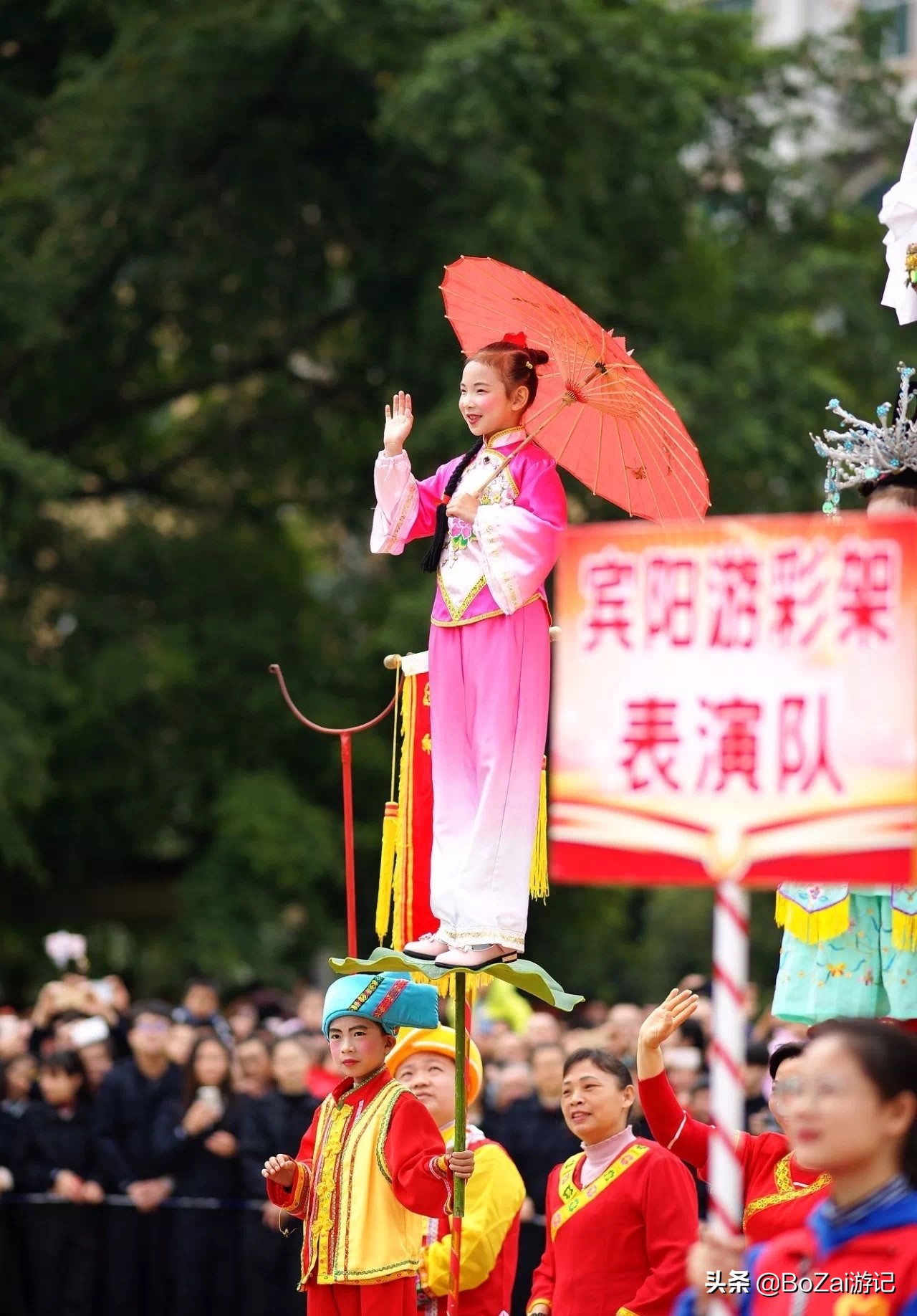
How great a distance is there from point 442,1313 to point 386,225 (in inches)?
526

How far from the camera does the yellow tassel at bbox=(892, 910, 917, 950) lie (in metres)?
6.09

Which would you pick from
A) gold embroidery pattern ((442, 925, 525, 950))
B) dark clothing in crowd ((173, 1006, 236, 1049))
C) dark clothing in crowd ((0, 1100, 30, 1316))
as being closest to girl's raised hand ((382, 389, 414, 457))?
gold embroidery pattern ((442, 925, 525, 950))

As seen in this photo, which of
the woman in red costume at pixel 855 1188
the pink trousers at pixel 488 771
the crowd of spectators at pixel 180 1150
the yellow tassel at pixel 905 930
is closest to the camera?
the woman in red costume at pixel 855 1188

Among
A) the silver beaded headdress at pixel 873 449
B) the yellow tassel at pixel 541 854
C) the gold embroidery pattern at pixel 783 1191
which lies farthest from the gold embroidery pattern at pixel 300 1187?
the silver beaded headdress at pixel 873 449

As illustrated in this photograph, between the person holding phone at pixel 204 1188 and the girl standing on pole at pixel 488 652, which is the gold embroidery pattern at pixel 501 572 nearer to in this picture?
the girl standing on pole at pixel 488 652

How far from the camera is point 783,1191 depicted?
5824 mm

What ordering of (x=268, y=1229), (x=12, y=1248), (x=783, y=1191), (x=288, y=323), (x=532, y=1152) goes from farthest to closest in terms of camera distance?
1. (x=288, y=323)
2. (x=12, y=1248)
3. (x=268, y=1229)
4. (x=532, y=1152)
5. (x=783, y=1191)

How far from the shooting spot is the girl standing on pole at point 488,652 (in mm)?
6328

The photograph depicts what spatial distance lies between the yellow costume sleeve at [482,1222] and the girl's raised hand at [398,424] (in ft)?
7.79

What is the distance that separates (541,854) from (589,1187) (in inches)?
40.1

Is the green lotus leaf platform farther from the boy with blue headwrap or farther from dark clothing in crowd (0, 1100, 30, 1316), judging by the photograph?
dark clothing in crowd (0, 1100, 30, 1316)

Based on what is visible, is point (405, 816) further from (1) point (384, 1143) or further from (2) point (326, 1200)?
(2) point (326, 1200)

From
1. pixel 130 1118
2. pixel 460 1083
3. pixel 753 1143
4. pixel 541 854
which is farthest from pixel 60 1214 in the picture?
pixel 753 1143

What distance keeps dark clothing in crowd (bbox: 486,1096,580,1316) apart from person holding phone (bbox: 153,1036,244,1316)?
1.30 m
